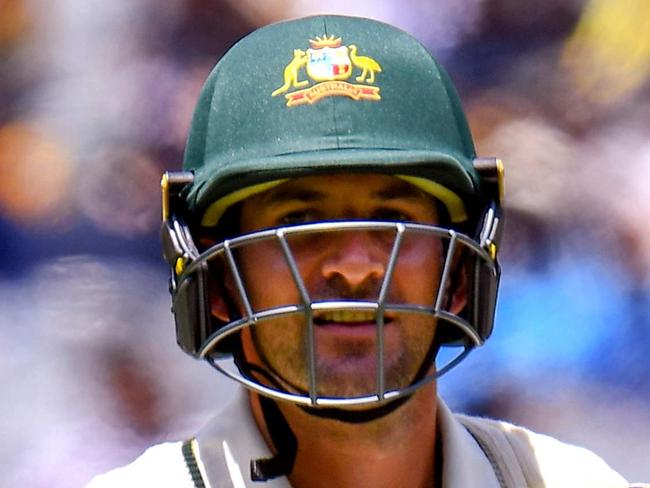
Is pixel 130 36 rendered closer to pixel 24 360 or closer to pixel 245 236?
pixel 24 360

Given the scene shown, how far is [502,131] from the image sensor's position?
2375mm

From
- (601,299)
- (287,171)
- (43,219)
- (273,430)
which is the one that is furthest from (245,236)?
(601,299)

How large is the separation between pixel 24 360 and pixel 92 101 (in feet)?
1.43

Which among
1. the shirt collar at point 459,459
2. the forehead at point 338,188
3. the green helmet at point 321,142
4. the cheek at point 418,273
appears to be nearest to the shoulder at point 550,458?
the shirt collar at point 459,459

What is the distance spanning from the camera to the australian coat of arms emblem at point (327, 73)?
5.14 ft

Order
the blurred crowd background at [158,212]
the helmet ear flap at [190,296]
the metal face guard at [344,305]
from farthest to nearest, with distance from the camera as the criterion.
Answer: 1. the blurred crowd background at [158,212]
2. the helmet ear flap at [190,296]
3. the metal face guard at [344,305]

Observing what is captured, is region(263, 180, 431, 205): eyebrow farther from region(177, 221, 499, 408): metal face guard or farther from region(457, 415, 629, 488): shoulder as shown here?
region(457, 415, 629, 488): shoulder

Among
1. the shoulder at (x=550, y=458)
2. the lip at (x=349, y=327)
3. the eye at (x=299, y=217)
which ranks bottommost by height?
the shoulder at (x=550, y=458)

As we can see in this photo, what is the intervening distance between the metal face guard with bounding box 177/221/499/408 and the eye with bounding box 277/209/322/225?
2 cm

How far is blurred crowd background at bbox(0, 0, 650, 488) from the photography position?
7.38ft

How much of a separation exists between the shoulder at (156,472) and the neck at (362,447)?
0.34 feet

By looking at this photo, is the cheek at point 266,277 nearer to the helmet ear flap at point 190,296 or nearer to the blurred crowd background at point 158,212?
the helmet ear flap at point 190,296

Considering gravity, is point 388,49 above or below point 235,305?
above

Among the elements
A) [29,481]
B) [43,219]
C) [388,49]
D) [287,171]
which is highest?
[388,49]
